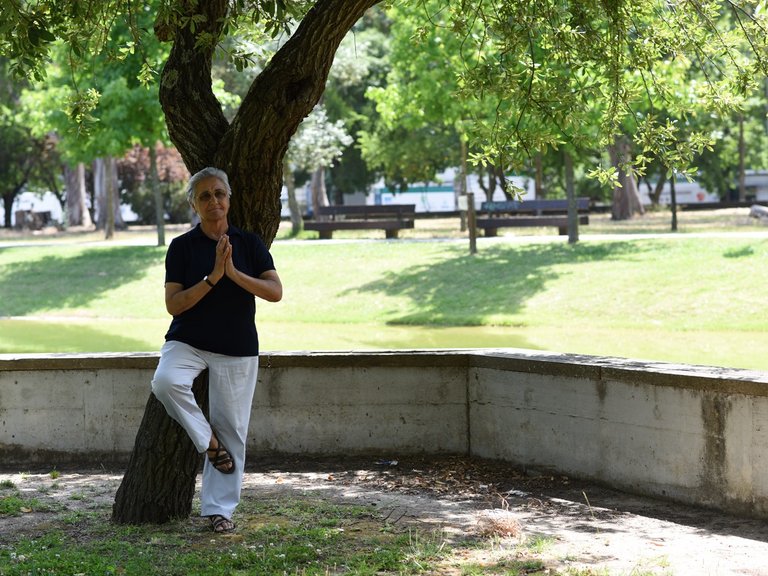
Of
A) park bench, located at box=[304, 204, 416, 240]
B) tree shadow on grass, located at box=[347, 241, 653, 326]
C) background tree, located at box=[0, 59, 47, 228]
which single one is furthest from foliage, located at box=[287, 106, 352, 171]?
background tree, located at box=[0, 59, 47, 228]

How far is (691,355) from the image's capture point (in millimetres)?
16031

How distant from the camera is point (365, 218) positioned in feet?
113

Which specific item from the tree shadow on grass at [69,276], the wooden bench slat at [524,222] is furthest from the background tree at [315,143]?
the wooden bench slat at [524,222]

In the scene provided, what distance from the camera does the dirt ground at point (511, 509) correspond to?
583 cm

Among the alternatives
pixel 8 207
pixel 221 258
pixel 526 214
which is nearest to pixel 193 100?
pixel 221 258

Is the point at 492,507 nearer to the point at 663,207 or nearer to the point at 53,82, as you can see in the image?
the point at 53,82

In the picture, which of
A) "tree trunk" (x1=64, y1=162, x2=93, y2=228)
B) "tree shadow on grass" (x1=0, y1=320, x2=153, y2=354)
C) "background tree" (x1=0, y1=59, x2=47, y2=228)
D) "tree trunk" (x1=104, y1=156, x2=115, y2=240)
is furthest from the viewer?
"tree trunk" (x1=64, y1=162, x2=93, y2=228)

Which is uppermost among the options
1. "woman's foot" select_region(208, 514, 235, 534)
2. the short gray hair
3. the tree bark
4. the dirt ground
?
the tree bark

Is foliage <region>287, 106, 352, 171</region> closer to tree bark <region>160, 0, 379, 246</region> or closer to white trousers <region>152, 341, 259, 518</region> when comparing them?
tree bark <region>160, 0, 379, 246</region>

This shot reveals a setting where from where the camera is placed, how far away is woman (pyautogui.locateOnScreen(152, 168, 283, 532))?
590 centimetres

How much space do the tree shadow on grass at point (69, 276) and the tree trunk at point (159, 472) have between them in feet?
60.4

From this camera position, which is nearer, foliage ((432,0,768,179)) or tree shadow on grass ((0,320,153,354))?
foliage ((432,0,768,179))

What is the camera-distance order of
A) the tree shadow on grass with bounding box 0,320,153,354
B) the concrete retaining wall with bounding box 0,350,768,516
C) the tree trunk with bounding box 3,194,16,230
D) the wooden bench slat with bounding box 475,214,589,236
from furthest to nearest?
the tree trunk with bounding box 3,194,16,230 → the wooden bench slat with bounding box 475,214,589,236 → the tree shadow on grass with bounding box 0,320,153,354 → the concrete retaining wall with bounding box 0,350,768,516

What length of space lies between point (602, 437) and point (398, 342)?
10694 millimetres
